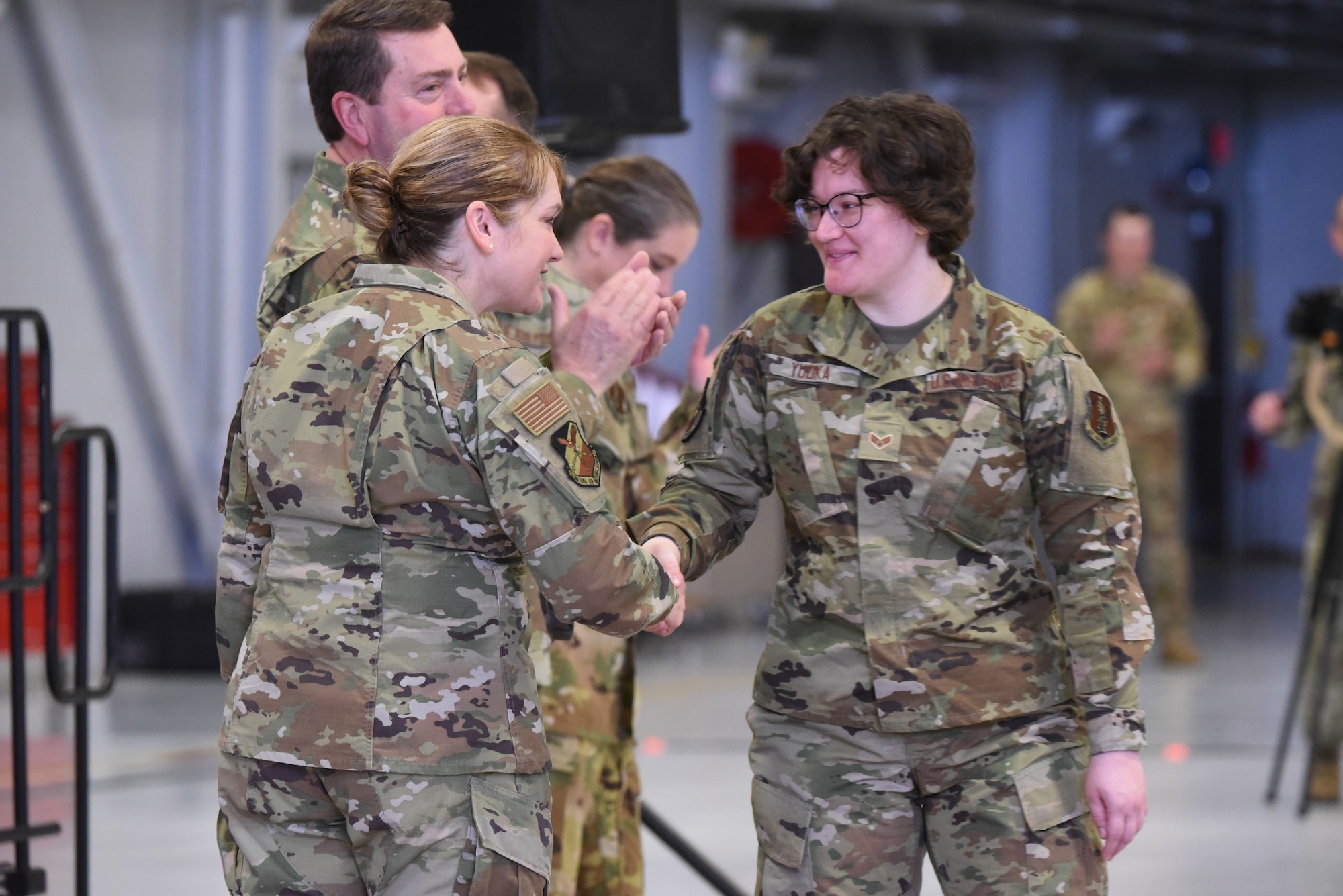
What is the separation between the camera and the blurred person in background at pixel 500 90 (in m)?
2.71

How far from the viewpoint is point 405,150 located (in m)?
1.82

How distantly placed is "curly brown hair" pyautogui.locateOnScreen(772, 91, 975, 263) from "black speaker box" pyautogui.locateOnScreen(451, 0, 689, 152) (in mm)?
1084

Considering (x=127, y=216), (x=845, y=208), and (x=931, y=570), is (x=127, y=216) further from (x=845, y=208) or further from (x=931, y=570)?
(x=931, y=570)

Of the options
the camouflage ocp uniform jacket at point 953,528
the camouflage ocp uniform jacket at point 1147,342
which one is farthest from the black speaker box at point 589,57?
the camouflage ocp uniform jacket at point 1147,342

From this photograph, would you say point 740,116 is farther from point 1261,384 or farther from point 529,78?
point 529,78

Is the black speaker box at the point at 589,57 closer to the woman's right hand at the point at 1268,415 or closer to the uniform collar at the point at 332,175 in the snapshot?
the uniform collar at the point at 332,175

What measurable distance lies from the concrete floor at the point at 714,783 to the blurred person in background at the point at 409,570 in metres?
2.29

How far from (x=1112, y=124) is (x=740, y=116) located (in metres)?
3.32

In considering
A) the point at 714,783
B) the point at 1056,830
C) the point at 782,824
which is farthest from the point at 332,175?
the point at 714,783

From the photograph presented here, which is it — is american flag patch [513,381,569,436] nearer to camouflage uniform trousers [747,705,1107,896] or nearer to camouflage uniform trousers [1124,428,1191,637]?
camouflage uniform trousers [747,705,1107,896]

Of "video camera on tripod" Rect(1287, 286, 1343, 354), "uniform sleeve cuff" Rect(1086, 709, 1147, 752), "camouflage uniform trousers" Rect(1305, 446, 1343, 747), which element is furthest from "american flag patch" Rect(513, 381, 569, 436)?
"camouflage uniform trousers" Rect(1305, 446, 1343, 747)

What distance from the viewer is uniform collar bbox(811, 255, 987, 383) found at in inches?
81.4

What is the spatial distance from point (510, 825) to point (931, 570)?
65 cm

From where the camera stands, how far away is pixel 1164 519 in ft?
23.2
